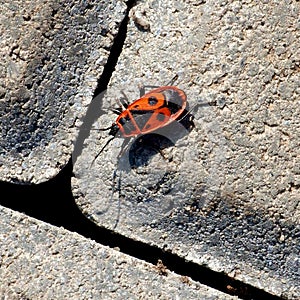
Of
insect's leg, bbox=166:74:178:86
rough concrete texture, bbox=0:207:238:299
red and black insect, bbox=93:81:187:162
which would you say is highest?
insect's leg, bbox=166:74:178:86

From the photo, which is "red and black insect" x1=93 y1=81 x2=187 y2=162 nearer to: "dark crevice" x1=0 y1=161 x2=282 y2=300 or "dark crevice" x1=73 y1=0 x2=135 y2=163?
"dark crevice" x1=73 y1=0 x2=135 y2=163

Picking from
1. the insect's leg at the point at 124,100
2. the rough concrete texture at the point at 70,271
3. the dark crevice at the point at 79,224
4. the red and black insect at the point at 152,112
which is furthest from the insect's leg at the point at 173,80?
→ the rough concrete texture at the point at 70,271

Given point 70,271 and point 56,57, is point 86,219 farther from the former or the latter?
point 56,57

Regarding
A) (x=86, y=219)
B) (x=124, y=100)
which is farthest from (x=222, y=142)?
(x=86, y=219)

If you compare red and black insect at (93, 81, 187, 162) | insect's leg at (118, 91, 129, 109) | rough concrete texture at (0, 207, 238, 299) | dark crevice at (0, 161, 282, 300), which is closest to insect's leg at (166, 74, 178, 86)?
red and black insect at (93, 81, 187, 162)

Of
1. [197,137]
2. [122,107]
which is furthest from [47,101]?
[197,137]

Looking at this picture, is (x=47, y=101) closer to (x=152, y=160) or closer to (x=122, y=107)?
(x=122, y=107)
